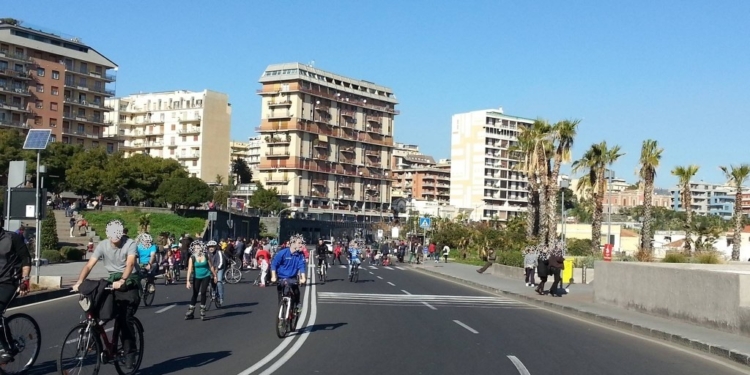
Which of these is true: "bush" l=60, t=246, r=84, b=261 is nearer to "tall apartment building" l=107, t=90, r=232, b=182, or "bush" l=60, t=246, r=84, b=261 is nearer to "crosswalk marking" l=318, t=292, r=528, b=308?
"crosswalk marking" l=318, t=292, r=528, b=308

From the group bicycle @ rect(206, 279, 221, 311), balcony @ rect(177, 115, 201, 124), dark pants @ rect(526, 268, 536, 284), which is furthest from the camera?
balcony @ rect(177, 115, 201, 124)

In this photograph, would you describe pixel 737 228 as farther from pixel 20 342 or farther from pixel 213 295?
pixel 20 342

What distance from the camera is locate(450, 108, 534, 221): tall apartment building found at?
486ft

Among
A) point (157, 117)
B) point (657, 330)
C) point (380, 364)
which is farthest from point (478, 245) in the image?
point (157, 117)

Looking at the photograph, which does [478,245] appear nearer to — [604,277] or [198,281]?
[604,277]

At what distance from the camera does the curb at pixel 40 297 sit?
19.6 metres

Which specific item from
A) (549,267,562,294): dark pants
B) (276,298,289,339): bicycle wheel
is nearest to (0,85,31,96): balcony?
(549,267,562,294): dark pants

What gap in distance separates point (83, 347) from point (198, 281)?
8.36m

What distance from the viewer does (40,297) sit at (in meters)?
21.3

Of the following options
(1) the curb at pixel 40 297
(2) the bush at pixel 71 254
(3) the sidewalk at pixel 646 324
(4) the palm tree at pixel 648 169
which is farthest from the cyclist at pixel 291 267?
(4) the palm tree at pixel 648 169

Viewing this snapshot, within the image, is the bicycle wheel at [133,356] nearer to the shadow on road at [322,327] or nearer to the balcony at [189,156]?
the shadow on road at [322,327]

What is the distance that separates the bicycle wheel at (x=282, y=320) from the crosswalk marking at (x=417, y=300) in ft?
29.0

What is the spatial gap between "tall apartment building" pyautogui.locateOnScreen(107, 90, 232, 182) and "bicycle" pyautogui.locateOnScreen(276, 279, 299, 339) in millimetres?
125726

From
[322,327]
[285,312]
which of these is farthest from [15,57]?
[285,312]
